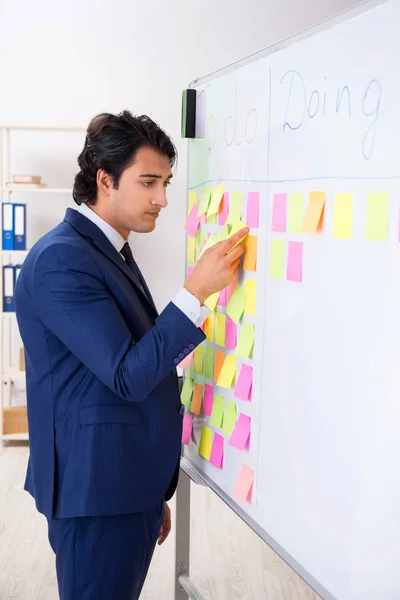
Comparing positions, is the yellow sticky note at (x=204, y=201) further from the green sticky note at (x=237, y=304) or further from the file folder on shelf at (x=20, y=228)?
the file folder on shelf at (x=20, y=228)

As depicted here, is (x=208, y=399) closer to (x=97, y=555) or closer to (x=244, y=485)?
(x=244, y=485)

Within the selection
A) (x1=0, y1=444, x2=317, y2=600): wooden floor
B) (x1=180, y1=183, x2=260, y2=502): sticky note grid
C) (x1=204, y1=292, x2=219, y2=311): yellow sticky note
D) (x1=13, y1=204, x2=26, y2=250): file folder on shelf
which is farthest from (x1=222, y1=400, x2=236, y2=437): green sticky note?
(x1=13, y1=204, x2=26, y2=250): file folder on shelf

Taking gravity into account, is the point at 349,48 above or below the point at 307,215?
above

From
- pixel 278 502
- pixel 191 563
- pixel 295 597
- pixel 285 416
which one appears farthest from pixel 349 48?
pixel 191 563

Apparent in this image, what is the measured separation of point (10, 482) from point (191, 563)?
120 centimetres

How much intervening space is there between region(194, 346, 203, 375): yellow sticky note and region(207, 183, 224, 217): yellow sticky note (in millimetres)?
318

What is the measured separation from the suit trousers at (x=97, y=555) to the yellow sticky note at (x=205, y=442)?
25cm

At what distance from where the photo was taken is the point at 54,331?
128 cm

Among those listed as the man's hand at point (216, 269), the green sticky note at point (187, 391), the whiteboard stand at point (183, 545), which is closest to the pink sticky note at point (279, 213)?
the man's hand at point (216, 269)

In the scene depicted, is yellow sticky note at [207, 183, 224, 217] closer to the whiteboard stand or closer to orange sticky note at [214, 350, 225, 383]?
orange sticky note at [214, 350, 225, 383]

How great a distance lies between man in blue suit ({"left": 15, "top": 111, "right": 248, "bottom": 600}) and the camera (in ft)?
4.13

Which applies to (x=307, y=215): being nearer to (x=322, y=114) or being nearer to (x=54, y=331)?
(x=322, y=114)

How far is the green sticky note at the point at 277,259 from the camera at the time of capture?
48.4 inches

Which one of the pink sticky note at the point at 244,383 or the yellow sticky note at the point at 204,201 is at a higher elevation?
the yellow sticky note at the point at 204,201
